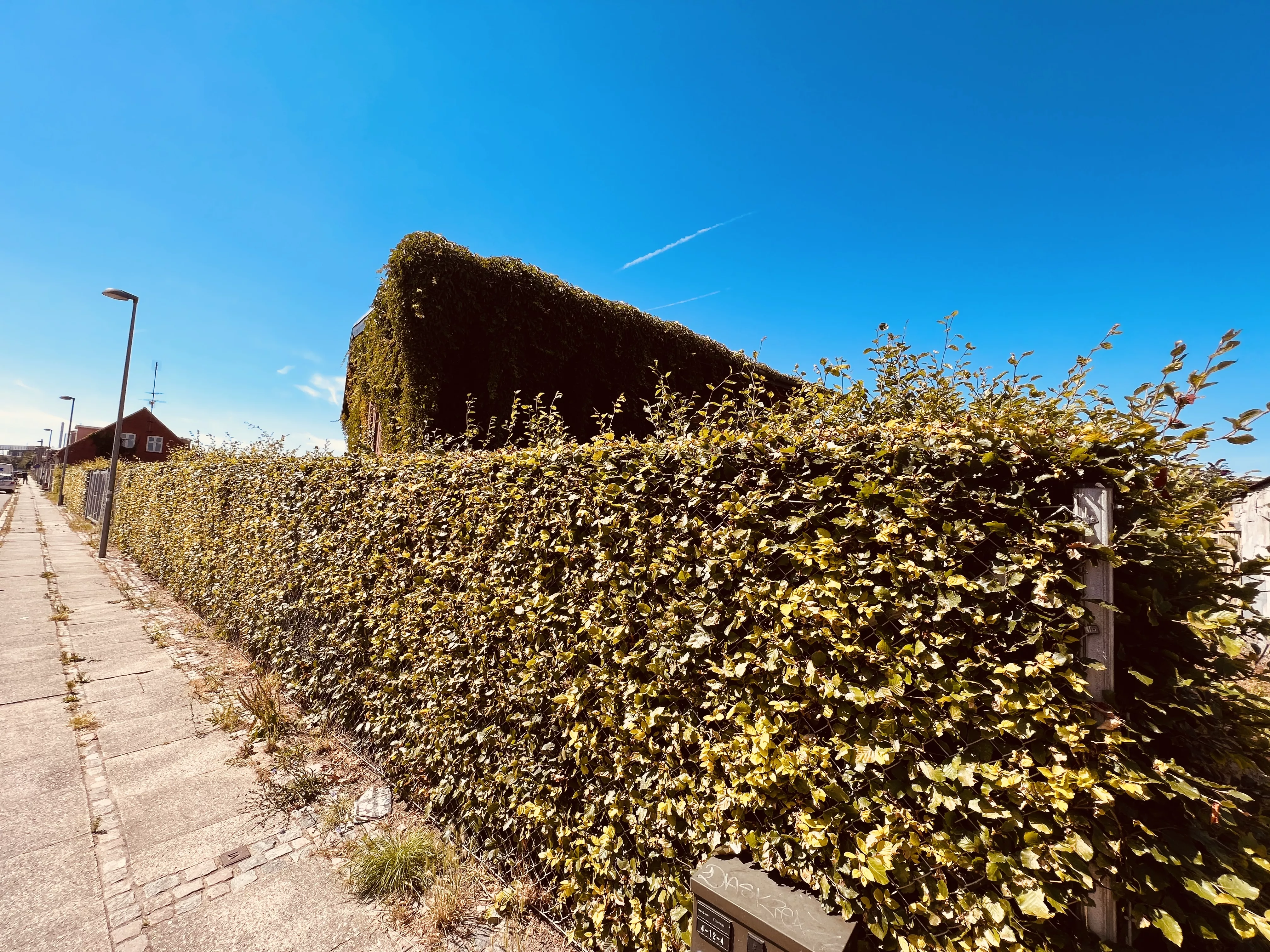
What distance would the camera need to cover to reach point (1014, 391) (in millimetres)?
2246

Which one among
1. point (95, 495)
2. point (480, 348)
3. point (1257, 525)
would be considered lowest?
point (95, 495)

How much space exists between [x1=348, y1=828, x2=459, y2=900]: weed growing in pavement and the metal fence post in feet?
9.98

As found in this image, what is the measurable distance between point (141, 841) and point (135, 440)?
60.4 meters

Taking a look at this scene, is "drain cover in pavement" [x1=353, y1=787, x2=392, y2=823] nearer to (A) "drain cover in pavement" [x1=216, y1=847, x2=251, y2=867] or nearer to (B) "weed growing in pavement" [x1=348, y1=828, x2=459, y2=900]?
(B) "weed growing in pavement" [x1=348, y1=828, x2=459, y2=900]

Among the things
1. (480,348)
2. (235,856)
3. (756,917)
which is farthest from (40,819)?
(480,348)

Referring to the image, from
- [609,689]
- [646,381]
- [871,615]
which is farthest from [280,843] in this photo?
[646,381]

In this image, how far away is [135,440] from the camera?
155 feet

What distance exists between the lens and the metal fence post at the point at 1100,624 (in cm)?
152

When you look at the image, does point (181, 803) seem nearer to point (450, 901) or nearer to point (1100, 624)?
point (450, 901)

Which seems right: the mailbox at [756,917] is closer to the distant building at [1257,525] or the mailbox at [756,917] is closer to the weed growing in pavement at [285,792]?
the weed growing in pavement at [285,792]

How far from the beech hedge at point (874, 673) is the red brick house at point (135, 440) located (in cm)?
5804

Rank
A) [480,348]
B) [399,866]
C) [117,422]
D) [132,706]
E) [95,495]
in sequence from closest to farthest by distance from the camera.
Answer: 1. [399,866]
2. [132,706]
3. [480,348]
4. [117,422]
5. [95,495]

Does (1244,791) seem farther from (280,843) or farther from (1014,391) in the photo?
(280,843)

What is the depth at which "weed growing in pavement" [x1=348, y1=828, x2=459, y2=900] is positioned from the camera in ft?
9.75
